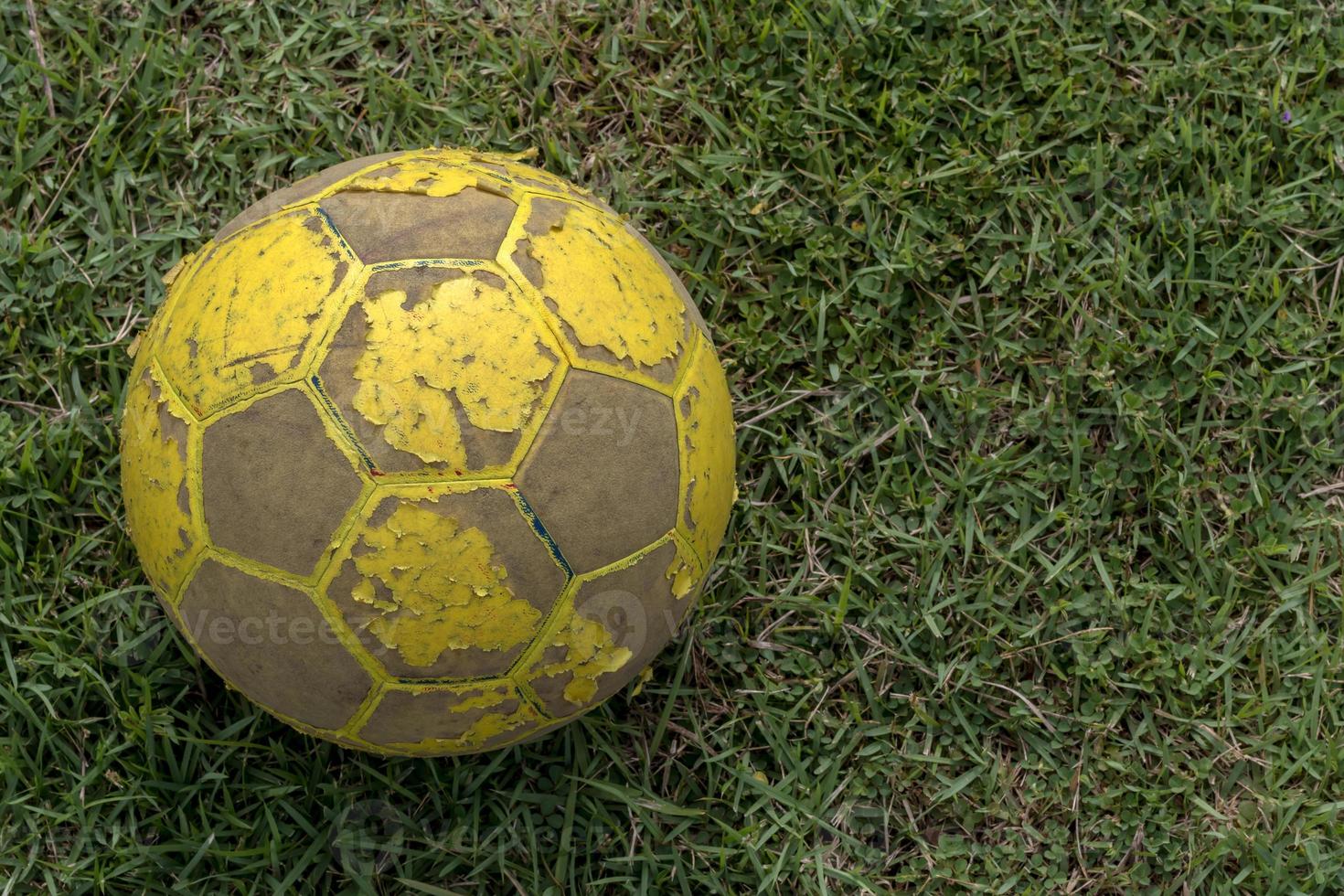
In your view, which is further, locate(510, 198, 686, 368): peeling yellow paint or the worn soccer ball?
locate(510, 198, 686, 368): peeling yellow paint

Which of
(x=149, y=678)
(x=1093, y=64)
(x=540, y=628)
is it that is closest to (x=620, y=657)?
(x=540, y=628)

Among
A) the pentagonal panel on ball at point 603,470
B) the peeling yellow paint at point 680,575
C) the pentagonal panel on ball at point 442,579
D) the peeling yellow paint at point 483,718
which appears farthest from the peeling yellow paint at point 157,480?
the peeling yellow paint at point 680,575

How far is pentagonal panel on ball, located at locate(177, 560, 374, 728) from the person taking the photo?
5.89ft

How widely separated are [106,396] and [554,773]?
54.9 inches

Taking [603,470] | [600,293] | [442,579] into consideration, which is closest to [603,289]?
[600,293]

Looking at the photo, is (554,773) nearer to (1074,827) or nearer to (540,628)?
(540,628)

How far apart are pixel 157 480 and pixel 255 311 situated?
35 cm

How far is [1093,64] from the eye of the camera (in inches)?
114

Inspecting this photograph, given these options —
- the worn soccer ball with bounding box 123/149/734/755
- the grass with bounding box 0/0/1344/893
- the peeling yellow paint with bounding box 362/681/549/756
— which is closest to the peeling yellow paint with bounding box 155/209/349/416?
the worn soccer ball with bounding box 123/149/734/755

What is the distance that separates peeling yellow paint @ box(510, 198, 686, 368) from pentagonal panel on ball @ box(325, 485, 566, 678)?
332 mm

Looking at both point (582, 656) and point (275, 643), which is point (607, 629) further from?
point (275, 643)

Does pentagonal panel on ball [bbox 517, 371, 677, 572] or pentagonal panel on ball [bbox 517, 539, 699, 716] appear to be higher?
pentagonal panel on ball [bbox 517, 371, 677, 572]

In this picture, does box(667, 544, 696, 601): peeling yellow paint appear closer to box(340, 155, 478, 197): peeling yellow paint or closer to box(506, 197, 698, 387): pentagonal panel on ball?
box(506, 197, 698, 387): pentagonal panel on ball

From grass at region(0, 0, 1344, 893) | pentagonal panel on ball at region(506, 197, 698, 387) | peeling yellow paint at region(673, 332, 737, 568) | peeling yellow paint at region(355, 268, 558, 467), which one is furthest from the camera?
grass at region(0, 0, 1344, 893)
